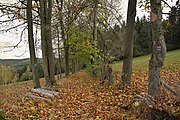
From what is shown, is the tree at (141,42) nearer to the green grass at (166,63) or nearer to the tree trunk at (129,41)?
the green grass at (166,63)

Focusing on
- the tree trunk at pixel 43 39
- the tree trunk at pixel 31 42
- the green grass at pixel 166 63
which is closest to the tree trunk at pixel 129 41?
the tree trunk at pixel 31 42

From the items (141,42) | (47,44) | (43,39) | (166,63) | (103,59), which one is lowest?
(166,63)

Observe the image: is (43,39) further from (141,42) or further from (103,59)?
(141,42)

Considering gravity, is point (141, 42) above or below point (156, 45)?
above

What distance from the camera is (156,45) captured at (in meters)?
8.48

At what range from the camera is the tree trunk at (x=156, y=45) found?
8.36 m

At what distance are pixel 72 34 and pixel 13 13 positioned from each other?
32.5 ft

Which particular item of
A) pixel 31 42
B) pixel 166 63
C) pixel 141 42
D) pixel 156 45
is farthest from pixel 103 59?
pixel 141 42

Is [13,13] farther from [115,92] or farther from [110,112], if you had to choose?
[110,112]

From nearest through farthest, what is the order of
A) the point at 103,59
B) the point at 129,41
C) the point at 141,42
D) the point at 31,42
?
the point at 129,41 < the point at 31,42 < the point at 103,59 < the point at 141,42

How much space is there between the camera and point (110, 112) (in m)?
8.63

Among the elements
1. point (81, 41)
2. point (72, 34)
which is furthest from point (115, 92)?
point (72, 34)

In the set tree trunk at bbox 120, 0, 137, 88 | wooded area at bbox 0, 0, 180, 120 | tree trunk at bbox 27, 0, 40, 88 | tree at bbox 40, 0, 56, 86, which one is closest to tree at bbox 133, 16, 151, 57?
wooded area at bbox 0, 0, 180, 120

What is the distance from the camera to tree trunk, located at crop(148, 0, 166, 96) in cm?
836
